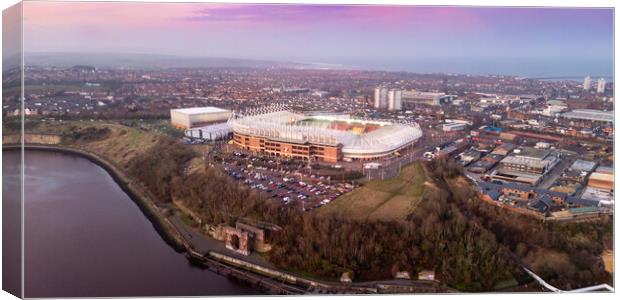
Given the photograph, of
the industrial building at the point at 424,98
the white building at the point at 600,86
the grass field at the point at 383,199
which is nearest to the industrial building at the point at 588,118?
the white building at the point at 600,86

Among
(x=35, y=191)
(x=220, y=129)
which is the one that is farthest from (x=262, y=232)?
(x=220, y=129)

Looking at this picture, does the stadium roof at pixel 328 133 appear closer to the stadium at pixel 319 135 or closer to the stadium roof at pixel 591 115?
the stadium at pixel 319 135

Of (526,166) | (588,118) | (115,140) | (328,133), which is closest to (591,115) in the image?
(588,118)

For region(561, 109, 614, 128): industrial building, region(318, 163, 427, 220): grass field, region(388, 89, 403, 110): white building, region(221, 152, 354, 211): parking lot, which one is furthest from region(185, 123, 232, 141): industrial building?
region(561, 109, 614, 128): industrial building

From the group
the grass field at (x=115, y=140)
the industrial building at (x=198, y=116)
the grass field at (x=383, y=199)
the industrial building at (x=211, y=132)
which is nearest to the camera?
the grass field at (x=383, y=199)

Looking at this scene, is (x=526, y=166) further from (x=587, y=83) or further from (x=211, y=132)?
(x=211, y=132)

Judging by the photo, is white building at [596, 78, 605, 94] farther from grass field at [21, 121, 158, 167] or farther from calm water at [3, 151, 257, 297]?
grass field at [21, 121, 158, 167]
